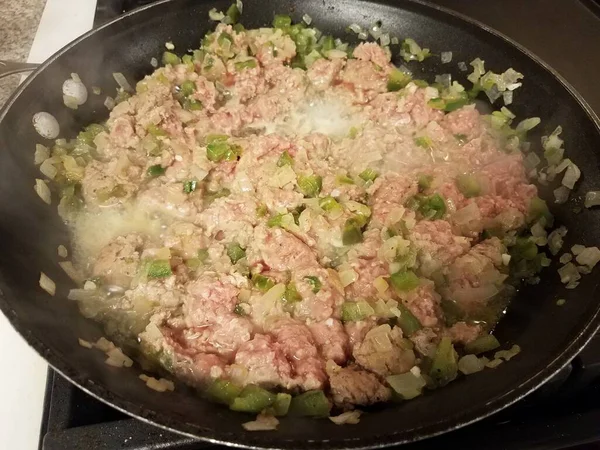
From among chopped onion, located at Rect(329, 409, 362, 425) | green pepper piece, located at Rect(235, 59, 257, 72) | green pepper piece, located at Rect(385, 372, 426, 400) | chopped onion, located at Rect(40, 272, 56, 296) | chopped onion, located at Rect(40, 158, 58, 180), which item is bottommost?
chopped onion, located at Rect(40, 272, 56, 296)

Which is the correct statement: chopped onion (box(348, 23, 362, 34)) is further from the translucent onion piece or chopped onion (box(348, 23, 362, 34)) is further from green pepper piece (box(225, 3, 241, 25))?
the translucent onion piece

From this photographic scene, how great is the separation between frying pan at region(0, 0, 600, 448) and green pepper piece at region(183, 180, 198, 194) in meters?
0.45

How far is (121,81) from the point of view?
2232 millimetres

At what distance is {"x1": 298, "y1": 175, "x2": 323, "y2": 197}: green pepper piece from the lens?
6.48ft

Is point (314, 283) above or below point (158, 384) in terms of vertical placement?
above

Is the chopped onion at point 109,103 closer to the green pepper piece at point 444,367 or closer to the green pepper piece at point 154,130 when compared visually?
the green pepper piece at point 154,130

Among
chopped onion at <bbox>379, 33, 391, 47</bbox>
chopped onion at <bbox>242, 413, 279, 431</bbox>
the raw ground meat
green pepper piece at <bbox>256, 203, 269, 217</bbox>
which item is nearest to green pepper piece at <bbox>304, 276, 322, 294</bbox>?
the raw ground meat

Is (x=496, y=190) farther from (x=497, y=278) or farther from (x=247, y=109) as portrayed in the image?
(x=247, y=109)

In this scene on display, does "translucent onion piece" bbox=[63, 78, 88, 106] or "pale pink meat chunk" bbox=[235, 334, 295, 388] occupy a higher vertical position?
"translucent onion piece" bbox=[63, 78, 88, 106]

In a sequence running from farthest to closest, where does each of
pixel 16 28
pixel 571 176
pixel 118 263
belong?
pixel 16 28, pixel 571 176, pixel 118 263

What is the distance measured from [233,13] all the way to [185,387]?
1663 millimetres

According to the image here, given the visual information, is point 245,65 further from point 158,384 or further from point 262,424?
point 262,424

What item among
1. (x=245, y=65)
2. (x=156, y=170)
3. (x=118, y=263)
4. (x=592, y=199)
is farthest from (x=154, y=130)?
(x=592, y=199)

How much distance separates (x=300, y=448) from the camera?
3.99 ft
